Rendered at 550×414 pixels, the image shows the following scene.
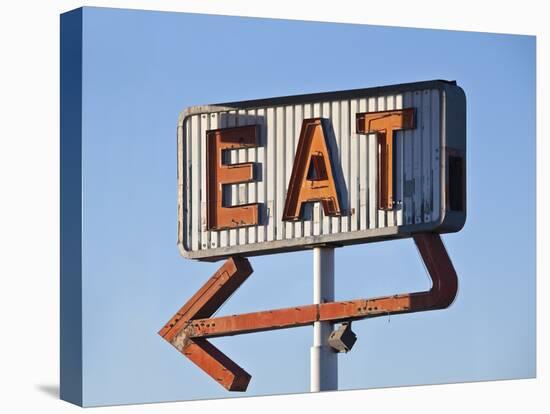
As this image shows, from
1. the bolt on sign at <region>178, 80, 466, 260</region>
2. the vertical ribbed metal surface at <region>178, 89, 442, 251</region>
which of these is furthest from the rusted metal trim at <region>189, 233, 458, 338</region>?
the vertical ribbed metal surface at <region>178, 89, 442, 251</region>

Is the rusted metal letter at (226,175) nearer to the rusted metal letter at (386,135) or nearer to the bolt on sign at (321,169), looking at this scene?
the bolt on sign at (321,169)

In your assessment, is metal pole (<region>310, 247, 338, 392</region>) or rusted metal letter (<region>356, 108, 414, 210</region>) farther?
metal pole (<region>310, 247, 338, 392</region>)

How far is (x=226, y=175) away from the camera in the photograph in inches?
935

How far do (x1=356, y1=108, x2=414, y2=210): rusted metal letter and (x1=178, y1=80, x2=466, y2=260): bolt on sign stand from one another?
1 cm

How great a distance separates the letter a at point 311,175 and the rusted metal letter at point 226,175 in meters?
0.52

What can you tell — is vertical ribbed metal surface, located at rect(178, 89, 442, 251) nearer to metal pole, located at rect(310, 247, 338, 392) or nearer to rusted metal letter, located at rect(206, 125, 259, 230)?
rusted metal letter, located at rect(206, 125, 259, 230)

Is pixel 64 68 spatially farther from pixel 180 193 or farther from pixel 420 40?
pixel 420 40

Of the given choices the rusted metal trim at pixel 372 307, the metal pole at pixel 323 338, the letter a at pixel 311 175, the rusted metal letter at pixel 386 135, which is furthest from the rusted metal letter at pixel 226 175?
the rusted metal letter at pixel 386 135

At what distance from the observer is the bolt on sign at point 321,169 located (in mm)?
22984

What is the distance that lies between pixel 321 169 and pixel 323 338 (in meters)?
2.08

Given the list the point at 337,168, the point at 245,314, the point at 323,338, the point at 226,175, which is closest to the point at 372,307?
the point at 323,338

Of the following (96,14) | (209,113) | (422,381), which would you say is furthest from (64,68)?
(422,381)

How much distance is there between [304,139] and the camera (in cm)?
2345

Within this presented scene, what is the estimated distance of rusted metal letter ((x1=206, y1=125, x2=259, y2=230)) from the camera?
2364 cm
